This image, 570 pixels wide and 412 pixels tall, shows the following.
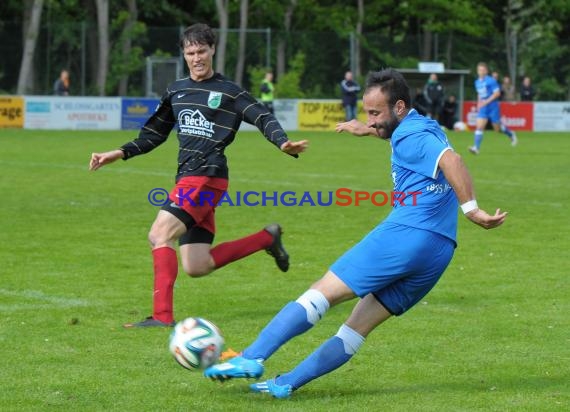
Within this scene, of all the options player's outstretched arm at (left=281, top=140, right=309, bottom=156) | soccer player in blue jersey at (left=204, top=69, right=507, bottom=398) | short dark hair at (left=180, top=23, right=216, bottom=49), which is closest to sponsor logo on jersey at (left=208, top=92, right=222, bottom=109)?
short dark hair at (left=180, top=23, right=216, bottom=49)

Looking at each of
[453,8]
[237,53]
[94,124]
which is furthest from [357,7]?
[94,124]

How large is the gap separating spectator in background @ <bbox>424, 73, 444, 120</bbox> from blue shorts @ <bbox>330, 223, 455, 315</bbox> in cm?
3612

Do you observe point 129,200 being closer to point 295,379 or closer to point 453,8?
point 295,379

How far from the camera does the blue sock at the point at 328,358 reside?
20.2ft

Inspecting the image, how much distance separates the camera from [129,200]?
16781 mm

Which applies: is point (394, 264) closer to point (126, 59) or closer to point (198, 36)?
point (198, 36)

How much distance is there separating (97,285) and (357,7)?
4745 cm

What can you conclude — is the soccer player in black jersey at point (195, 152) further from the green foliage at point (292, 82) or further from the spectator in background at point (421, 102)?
the green foliage at point (292, 82)

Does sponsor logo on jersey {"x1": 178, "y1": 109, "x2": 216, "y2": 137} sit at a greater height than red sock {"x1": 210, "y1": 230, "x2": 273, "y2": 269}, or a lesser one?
greater

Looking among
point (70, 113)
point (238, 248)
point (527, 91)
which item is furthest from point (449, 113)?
point (238, 248)

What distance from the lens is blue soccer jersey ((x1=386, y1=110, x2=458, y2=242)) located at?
19.6 ft

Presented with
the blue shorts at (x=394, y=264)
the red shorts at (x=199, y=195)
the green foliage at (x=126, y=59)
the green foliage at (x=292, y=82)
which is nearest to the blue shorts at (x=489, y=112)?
the green foliage at (x=292, y=82)

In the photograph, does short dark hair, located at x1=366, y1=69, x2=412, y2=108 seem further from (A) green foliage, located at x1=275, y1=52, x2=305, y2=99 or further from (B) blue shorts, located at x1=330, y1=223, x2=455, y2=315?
(A) green foliage, located at x1=275, y1=52, x2=305, y2=99

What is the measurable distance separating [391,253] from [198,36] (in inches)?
108
